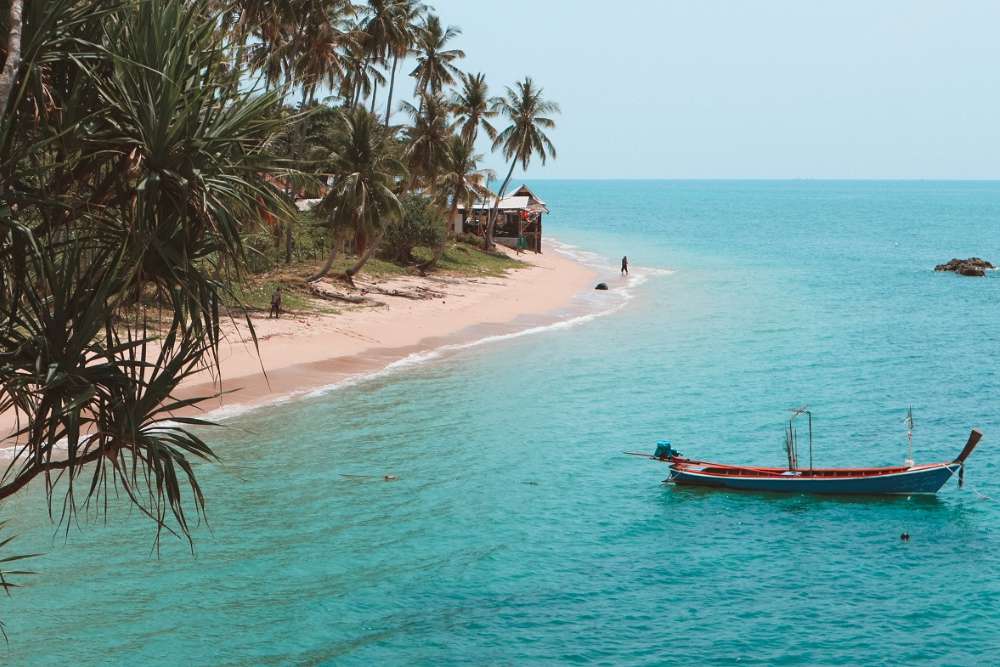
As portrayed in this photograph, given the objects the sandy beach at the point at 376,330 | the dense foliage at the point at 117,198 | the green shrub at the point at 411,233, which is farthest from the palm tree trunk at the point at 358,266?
the dense foliage at the point at 117,198

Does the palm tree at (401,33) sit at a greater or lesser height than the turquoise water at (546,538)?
greater

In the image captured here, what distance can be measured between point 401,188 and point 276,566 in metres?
38.4

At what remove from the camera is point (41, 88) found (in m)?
7.35

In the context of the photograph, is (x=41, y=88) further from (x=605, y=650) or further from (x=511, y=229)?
(x=511, y=229)

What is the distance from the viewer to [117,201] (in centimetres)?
766

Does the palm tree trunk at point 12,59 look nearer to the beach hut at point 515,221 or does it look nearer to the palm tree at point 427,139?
the palm tree at point 427,139

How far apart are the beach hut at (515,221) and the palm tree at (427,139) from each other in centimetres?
1423

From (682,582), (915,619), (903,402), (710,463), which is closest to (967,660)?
(915,619)

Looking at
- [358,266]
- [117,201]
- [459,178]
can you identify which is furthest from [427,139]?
[117,201]

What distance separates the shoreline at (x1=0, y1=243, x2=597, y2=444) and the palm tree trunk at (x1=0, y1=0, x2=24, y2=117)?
47.2 feet

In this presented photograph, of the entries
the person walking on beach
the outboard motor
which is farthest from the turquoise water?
the person walking on beach

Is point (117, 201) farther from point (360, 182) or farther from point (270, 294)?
point (360, 182)

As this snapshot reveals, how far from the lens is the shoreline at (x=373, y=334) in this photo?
31.8m

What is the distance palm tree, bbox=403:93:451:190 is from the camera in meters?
60.8
